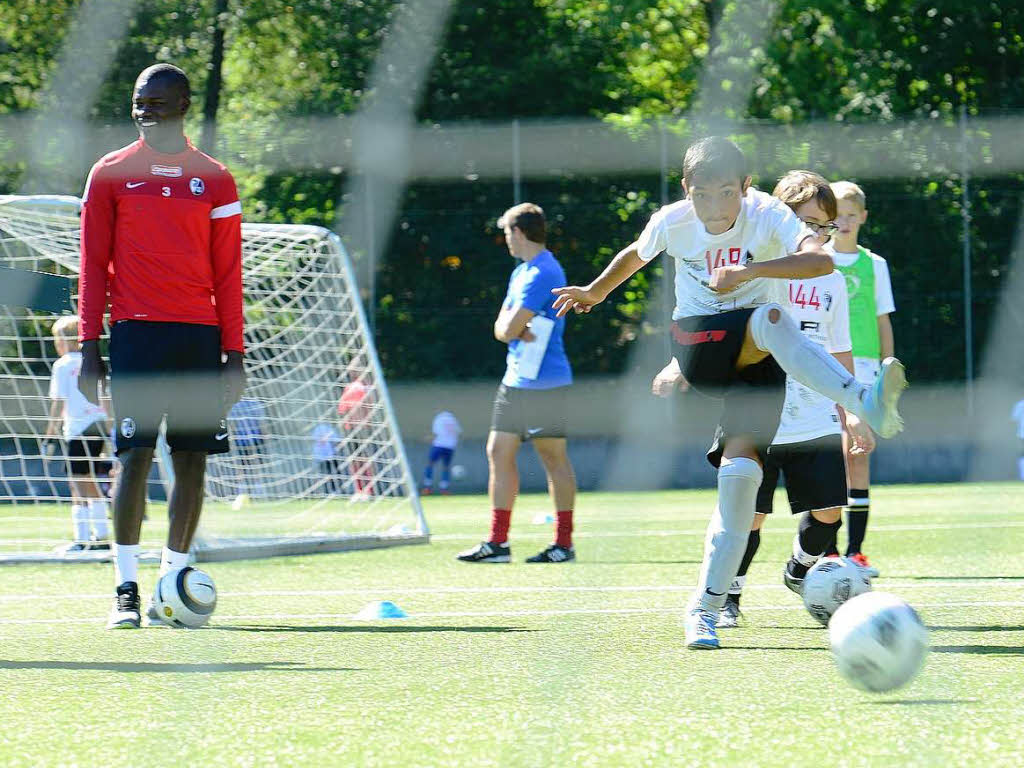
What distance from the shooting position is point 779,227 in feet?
13.1

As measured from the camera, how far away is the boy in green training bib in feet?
19.6

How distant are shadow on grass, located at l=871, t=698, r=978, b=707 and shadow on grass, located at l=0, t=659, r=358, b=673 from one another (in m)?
1.22

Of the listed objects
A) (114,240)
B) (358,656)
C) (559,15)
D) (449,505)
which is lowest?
(449,505)

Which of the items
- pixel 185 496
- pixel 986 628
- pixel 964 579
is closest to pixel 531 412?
pixel 964 579

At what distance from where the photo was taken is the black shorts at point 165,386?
447 cm

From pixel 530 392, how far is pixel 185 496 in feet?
8.90

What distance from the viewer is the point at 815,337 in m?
4.88

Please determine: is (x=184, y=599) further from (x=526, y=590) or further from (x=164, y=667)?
(x=526, y=590)

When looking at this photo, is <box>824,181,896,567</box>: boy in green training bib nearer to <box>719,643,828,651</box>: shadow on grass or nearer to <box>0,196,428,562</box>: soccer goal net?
<box>719,643,828,651</box>: shadow on grass

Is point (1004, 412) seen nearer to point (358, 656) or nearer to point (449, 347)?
point (449, 347)

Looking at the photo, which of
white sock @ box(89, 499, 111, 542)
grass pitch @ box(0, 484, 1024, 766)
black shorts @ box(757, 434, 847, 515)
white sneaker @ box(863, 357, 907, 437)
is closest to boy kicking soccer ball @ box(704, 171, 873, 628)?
black shorts @ box(757, 434, 847, 515)

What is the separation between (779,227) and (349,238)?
39.1ft

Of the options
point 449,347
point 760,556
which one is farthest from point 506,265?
point 760,556

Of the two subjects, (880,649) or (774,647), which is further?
(774,647)
